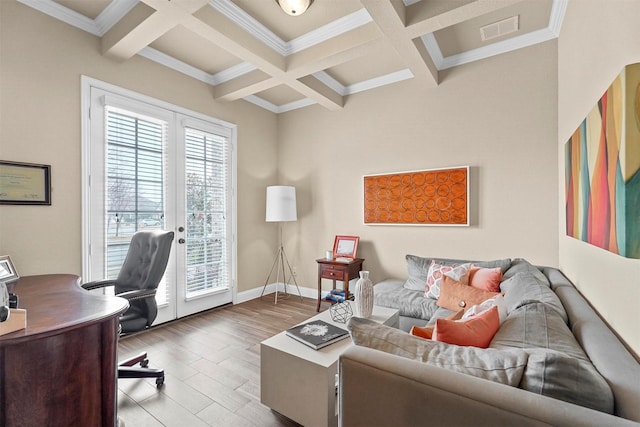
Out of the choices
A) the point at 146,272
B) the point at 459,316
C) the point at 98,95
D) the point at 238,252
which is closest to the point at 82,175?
the point at 98,95

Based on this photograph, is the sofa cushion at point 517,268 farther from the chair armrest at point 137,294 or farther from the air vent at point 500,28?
the chair armrest at point 137,294

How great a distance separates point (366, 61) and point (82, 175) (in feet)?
10.0

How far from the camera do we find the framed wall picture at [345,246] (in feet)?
12.4

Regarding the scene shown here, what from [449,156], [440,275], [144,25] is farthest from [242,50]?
[440,275]

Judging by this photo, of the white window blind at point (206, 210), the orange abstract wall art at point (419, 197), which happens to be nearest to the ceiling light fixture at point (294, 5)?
the white window blind at point (206, 210)

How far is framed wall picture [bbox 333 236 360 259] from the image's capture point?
3785mm

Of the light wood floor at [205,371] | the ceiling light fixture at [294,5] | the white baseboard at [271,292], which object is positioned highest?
the ceiling light fixture at [294,5]

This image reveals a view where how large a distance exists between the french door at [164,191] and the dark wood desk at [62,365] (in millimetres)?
1429

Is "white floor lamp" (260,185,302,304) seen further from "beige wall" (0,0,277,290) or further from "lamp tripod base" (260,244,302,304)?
"beige wall" (0,0,277,290)

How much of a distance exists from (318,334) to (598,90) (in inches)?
78.8

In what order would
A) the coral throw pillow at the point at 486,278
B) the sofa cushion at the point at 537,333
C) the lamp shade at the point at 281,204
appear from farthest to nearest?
the lamp shade at the point at 281,204
the coral throw pillow at the point at 486,278
the sofa cushion at the point at 537,333

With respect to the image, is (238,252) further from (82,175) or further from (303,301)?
(82,175)

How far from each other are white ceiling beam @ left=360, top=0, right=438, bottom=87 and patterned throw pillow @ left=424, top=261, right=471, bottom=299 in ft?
6.50

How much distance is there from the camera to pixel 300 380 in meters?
1.58
